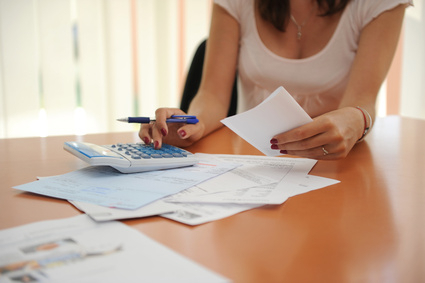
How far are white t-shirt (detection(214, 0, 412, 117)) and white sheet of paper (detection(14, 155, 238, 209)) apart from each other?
63cm

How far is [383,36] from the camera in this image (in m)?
0.98

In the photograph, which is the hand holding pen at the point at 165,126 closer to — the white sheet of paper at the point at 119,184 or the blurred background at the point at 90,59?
the white sheet of paper at the point at 119,184

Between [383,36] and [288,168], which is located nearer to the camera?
[288,168]

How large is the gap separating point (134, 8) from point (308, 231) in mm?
2196

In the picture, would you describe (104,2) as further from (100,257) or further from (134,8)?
(100,257)

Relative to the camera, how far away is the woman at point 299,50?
0.98m

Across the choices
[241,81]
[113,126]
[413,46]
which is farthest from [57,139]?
[413,46]

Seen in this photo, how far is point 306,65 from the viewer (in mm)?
1174

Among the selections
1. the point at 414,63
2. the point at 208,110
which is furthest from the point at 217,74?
the point at 414,63

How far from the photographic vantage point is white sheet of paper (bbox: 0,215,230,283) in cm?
30

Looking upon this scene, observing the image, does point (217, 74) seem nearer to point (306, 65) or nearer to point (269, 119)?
point (306, 65)

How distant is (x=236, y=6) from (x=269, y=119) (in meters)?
0.70

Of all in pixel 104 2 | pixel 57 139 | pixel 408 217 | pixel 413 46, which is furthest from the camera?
pixel 413 46

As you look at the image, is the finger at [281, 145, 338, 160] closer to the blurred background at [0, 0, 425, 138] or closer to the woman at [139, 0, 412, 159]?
the woman at [139, 0, 412, 159]
